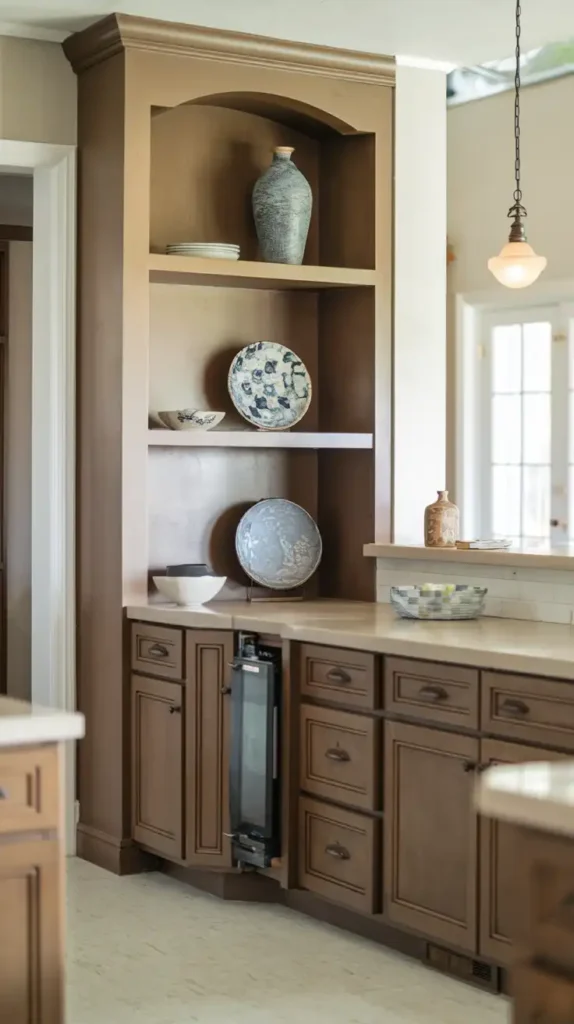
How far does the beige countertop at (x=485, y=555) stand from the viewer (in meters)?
4.23

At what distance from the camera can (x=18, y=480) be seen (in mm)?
6531

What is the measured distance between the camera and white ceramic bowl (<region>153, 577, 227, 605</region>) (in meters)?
4.68

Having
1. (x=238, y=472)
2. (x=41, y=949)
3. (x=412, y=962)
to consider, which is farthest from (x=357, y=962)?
(x=238, y=472)

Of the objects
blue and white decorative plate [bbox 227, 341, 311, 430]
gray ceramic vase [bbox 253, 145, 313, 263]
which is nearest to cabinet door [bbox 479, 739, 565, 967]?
blue and white decorative plate [bbox 227, 341, 311, 430]

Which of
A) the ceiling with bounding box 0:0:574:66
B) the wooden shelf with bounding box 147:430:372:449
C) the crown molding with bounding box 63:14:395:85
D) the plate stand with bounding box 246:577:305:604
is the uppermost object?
the ceiling with bounding box 0:0:574:66

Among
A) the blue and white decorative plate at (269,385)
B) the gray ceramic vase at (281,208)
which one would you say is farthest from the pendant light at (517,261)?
the blue and white decorative plate at (269,385)

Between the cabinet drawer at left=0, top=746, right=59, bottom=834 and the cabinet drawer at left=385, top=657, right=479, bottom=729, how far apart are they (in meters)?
1.32

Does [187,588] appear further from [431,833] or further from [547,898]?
[547,898]

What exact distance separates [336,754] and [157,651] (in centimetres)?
82

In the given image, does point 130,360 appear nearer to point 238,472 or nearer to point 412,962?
point 238,472

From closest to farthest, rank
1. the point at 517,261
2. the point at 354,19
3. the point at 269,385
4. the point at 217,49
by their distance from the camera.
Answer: the point at 517,261
the point at 354,19
the point at 217,49
the point at 269,385

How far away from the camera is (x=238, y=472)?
518 cm

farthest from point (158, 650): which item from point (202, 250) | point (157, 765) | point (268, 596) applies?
point (202, 250)

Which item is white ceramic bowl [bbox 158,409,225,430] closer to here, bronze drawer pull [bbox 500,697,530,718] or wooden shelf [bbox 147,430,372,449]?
wooden shelf [bbox 147,430,372,449]
